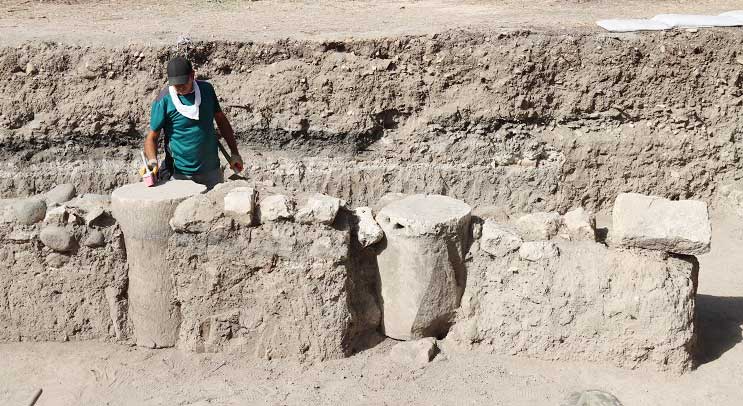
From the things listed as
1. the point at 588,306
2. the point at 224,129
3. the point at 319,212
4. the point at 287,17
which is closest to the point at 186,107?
the point at 224,129

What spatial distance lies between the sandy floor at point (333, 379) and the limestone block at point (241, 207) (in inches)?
36.4

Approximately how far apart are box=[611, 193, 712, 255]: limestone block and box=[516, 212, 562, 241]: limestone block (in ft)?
1.23

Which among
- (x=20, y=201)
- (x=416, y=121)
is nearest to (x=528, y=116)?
(x=416, y=121)

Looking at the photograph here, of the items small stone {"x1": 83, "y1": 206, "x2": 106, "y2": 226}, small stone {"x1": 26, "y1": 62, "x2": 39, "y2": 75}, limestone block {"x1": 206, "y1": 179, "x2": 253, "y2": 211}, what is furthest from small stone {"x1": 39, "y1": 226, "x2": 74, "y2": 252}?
small stone {"x1": 26, "y1": 62, "x2": 39, "y2": 75}

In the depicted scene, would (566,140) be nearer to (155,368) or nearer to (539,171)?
(539,171)

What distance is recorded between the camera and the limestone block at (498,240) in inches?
183

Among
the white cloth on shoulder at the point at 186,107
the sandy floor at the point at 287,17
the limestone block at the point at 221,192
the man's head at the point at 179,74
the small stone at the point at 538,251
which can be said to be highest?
the sandy floor at the point at 287,17

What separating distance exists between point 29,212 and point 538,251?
3162mm

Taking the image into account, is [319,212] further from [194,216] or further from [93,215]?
[93,215]

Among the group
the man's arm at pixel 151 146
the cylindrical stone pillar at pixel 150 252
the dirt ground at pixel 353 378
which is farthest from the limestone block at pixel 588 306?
the man's arm at pixel 151 146

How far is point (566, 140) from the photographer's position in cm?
770

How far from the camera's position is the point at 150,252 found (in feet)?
15.1

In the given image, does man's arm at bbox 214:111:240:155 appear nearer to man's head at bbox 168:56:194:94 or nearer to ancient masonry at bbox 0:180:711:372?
man's head at bbox 168:56:194:94

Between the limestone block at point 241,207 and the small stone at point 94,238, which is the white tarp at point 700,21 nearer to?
the limestone block at point 241,207
